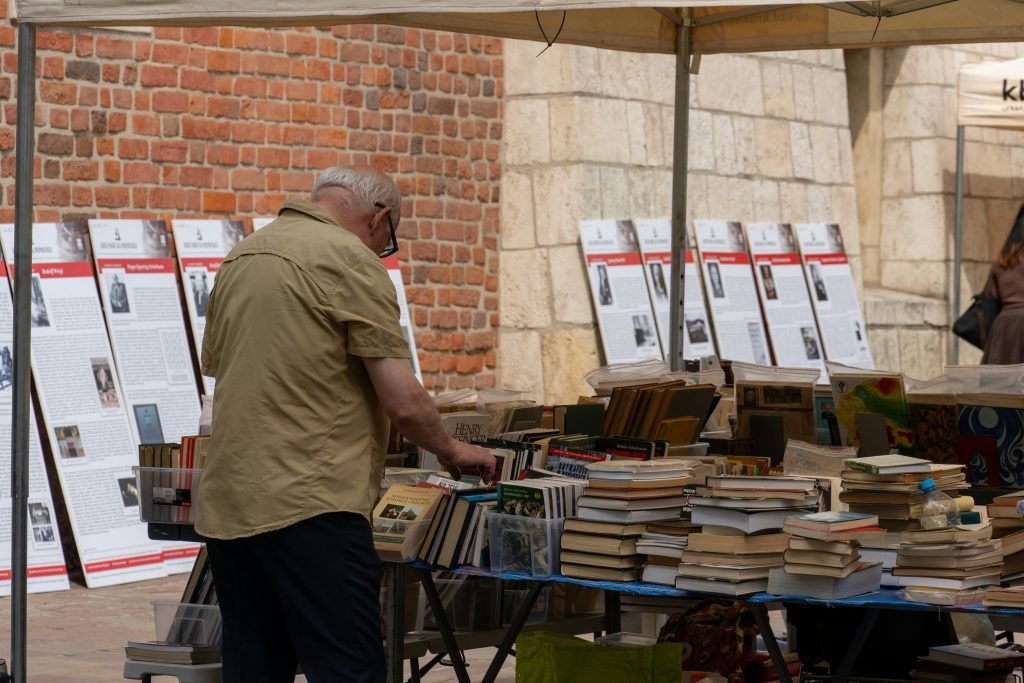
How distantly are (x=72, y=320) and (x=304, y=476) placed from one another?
179 inches

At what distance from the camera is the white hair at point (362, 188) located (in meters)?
3.98

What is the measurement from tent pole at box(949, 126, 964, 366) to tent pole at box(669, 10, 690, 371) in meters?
6.97

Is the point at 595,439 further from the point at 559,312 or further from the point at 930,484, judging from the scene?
the point at 559,312

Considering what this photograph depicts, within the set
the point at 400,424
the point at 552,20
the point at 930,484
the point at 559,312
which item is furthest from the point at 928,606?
the point at 559,312

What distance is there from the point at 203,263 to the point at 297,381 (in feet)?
16.6

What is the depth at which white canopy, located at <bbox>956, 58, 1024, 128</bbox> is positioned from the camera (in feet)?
41.1

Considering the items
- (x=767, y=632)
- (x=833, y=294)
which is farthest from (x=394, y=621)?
(x=833, y=294)

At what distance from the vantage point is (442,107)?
10562mm

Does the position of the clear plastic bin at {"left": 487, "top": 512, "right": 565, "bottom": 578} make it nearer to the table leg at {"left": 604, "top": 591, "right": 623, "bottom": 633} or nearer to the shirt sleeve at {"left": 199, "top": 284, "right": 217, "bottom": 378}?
the shirt sleeve at {"left": 199, "top": 284, "right": 217, "bottom": 378}

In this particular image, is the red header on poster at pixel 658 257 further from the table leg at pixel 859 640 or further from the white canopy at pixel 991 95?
the table leg at pixel 859 640

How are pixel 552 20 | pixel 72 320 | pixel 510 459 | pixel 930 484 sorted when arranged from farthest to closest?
pixel 72 320 < pixel 552 20 < pixel 510 459 < pixel 930 484

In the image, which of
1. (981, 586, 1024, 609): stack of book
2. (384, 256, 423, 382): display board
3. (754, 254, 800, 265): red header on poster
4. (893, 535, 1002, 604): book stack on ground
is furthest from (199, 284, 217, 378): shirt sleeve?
(754, 254, 800, 265): red header on poster

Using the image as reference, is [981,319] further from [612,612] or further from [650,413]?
[612,612]

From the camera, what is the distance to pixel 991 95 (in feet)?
41.4
